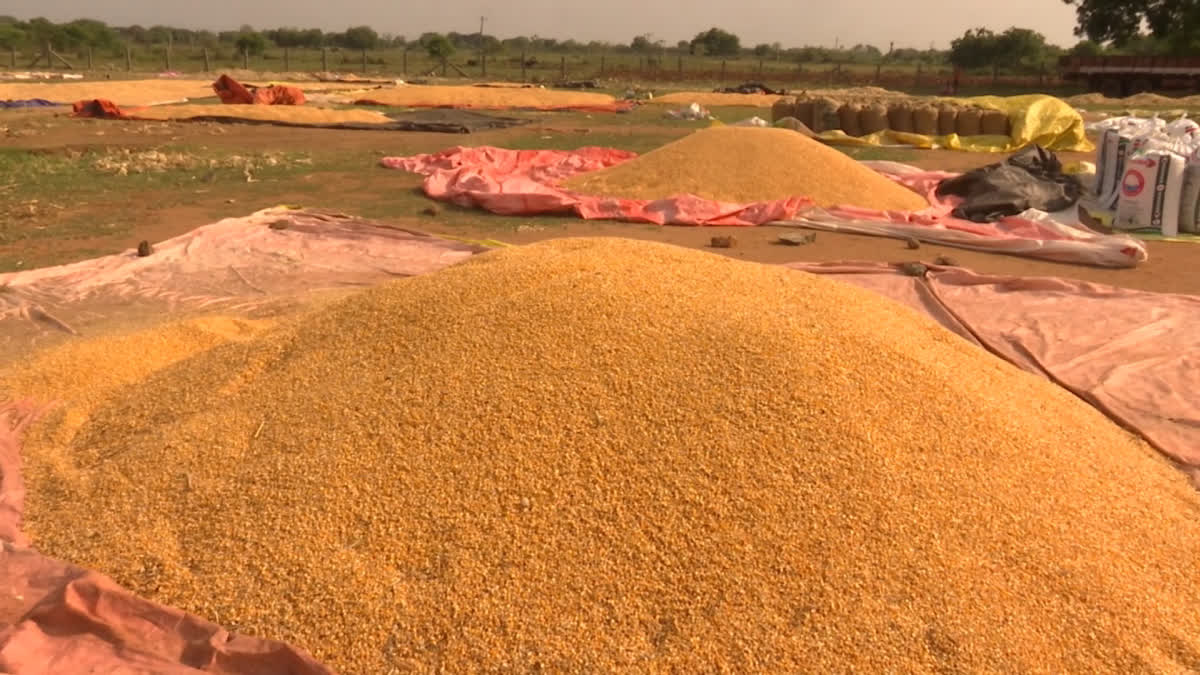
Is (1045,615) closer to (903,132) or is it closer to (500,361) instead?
(500,361)

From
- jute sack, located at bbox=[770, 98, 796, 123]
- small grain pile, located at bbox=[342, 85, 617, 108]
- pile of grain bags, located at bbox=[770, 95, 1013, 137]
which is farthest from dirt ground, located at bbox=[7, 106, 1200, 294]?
small grain pile, located at bbox=[342, 85, 617, 108]

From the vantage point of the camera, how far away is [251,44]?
31000mm

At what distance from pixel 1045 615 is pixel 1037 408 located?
842mm

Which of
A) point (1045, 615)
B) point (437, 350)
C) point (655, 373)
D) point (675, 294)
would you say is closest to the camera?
point (1045, 615)

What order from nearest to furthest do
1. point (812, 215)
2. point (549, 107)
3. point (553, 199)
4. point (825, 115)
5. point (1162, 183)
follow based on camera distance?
point (1162, 183), point (812, 215), point (553, 199), point (825, 115), point (549, 107)

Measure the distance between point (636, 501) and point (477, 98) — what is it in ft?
47.6

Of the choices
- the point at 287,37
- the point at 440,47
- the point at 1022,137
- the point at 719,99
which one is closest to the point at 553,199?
the point at 1022,137

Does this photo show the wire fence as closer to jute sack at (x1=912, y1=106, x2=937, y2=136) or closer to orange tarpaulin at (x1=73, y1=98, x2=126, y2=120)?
orange tarpaulin at (x1=73, y1=98, x2=126, y2=120)

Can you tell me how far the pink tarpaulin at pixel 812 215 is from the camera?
479cm

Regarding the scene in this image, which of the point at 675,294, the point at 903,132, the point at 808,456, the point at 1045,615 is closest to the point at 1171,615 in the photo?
the point at 1045,615

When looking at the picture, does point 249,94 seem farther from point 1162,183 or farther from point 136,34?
point 136,34

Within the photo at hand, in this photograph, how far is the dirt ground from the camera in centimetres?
468

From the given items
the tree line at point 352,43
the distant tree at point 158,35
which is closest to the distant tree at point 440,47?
the tree line at point 352,43

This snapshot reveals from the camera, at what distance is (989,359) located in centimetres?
268
